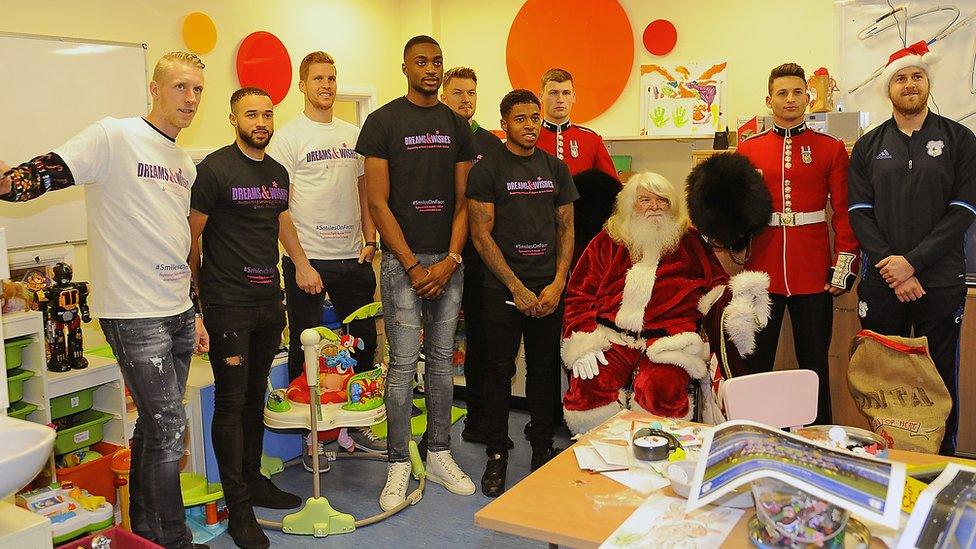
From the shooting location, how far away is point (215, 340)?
2.89 m

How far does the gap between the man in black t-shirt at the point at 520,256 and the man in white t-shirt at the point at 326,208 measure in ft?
2.13

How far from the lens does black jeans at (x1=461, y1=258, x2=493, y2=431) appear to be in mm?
3779

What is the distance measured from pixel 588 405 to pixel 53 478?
2.03 m

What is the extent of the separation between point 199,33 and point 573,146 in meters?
2.23

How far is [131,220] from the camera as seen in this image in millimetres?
2471

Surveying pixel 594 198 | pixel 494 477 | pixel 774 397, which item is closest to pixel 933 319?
pixel 774 397

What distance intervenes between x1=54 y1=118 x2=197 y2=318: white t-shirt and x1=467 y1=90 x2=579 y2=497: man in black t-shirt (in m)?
1.21

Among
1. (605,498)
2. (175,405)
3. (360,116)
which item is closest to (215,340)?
(175,405)

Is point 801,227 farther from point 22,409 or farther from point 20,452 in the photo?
point 22,409

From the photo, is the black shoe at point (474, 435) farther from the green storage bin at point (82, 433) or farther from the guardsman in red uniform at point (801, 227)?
the green storage bin at point (82, 433)

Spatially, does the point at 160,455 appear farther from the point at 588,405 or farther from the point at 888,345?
the point at 888,345

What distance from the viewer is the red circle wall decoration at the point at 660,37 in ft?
17.5

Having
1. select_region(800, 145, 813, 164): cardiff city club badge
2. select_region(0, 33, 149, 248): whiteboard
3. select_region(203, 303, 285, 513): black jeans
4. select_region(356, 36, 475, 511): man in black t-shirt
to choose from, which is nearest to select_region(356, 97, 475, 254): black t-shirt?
select_region(356, 36, 475, 511): man in black t-shirt

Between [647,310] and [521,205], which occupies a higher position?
[521,205]
